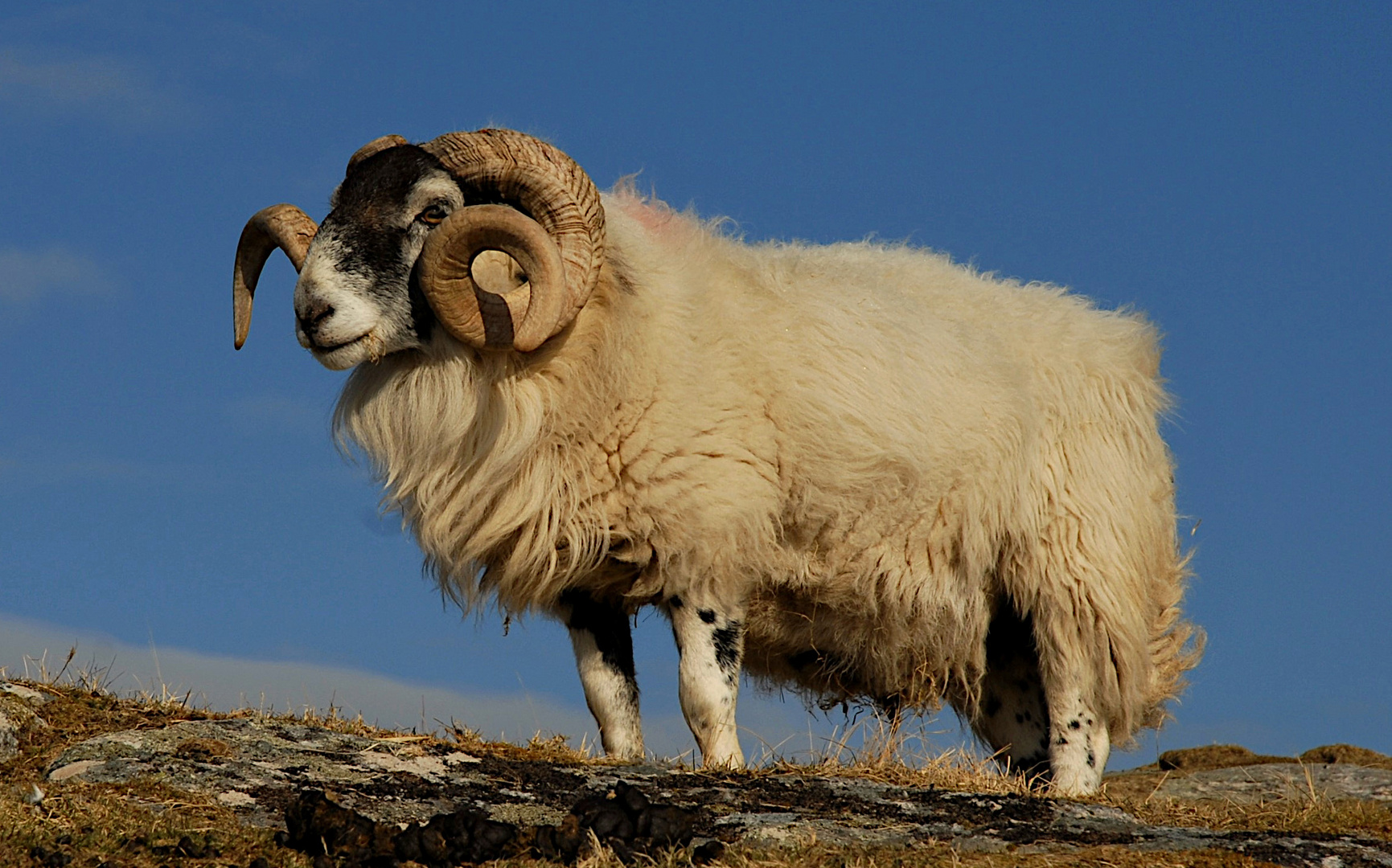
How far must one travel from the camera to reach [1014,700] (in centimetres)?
967

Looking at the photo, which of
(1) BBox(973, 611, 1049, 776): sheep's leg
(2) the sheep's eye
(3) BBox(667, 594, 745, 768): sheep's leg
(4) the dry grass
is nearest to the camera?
(4) the dry grass

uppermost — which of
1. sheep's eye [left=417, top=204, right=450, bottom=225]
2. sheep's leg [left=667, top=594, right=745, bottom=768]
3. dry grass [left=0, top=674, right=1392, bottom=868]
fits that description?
sheep's eye [left=417, top=204, right=450, bottom=225]

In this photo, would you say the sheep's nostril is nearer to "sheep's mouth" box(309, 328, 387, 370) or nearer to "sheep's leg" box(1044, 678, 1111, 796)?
"sheep's mouth" box(309, 328, 387, 370)

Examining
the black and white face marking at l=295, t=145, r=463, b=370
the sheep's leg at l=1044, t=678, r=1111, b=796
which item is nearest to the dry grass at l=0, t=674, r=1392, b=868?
the sheep's leg at l=1044, t=678, r=1111, b=796

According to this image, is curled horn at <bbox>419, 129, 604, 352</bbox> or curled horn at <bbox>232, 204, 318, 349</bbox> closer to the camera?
curled horn at <bbox>419, 129, 604, 352</bbox>

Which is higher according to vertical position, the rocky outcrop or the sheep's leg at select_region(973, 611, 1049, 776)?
the sheep's leg at select_region(973, 611, 1049, 776)

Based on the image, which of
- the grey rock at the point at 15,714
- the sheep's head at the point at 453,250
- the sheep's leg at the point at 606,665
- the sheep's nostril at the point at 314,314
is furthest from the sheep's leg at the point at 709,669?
the grey rock at the point at 15,714

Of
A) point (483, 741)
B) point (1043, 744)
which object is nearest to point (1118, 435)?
point (1043, 744)

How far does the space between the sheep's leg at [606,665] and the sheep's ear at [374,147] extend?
272 centimetres

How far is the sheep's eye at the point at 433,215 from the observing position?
7.95 metres

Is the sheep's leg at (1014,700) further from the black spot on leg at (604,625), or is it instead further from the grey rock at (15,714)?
the grey rock at (15,714)

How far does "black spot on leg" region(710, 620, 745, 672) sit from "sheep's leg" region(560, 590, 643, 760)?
2.35ft

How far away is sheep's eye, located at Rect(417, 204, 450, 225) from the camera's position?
26.1ft

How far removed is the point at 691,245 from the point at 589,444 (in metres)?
1.51
